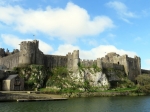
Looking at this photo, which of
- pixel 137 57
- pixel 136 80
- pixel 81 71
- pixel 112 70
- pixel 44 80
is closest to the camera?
pixel 44 80

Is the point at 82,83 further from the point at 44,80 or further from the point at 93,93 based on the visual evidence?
the point at 44,80

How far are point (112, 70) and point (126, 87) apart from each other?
6.96 m

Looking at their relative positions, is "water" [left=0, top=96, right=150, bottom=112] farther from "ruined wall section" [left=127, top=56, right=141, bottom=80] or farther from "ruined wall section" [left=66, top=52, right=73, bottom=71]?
"ruined wall section" [left=127, top=56, right=141, bottom=80]

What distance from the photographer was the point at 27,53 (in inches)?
2354

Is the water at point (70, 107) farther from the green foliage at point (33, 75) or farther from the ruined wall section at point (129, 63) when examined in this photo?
the ruined wall section at point (129, 63)

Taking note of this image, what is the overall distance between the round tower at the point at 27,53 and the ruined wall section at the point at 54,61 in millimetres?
4879

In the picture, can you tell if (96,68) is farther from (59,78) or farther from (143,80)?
(143,80)

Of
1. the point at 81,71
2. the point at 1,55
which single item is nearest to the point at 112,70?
the point at 81,71

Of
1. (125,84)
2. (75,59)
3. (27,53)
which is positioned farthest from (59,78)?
(125,84)

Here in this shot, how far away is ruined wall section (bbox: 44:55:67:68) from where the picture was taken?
64625mm

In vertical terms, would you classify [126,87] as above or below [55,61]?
below

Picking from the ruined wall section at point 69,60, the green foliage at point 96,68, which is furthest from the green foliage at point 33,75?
the green foliage at point 96,68

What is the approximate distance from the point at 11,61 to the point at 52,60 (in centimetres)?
1201

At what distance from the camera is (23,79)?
5366cm
